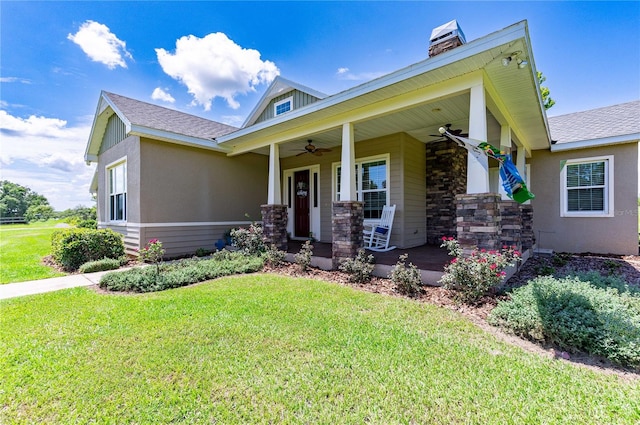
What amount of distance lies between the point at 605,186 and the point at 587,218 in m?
0.91

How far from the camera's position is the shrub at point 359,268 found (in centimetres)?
493

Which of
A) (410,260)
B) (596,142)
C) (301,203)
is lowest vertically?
(410,260)

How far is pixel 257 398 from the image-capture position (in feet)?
6.55

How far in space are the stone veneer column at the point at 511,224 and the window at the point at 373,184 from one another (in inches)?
102

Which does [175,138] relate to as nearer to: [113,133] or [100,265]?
[113,133]

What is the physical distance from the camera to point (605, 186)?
732cm

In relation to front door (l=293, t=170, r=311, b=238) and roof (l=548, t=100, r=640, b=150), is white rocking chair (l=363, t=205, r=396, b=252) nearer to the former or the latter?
front door (l=293, t=170, r=311, b=238)

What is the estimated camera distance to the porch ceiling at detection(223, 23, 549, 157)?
3.78 metres

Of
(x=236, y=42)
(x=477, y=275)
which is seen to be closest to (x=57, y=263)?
(x=236, y=42)

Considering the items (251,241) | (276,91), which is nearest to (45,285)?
(251,241)

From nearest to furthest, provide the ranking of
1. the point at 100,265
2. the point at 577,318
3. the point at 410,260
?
the point at 577,318, the point at 410,260, the point at 100,265

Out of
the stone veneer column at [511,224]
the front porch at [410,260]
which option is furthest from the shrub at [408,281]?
the stone veneer column at [511,224]

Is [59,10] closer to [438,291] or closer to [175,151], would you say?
[175,151]

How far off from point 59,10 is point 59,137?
4.61 meters
